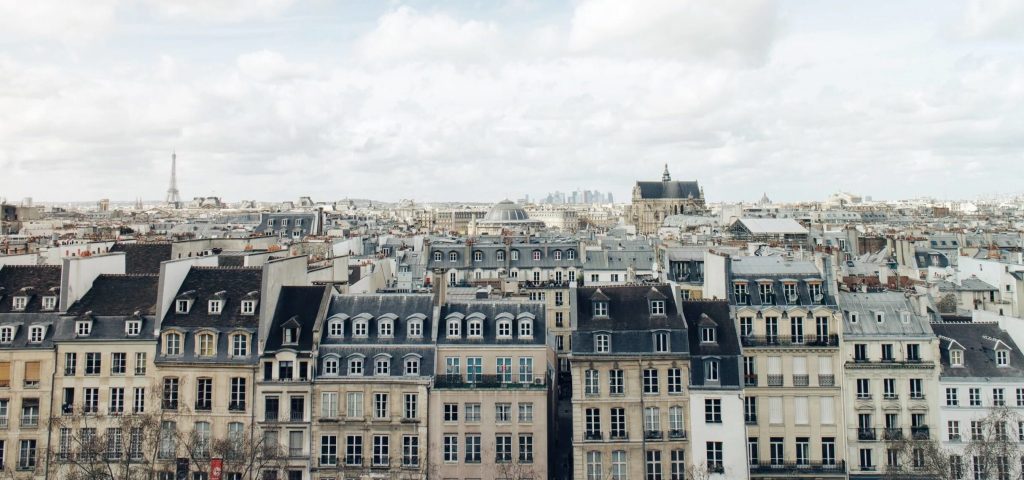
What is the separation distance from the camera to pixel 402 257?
271 feet

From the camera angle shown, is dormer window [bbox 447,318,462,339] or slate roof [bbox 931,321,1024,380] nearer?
dormer window [bbox 447,318,462,339]

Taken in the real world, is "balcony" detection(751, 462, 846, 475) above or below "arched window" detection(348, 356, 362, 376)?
below


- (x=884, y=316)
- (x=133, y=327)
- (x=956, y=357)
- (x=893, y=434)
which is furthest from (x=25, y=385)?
(x=956, y=357)

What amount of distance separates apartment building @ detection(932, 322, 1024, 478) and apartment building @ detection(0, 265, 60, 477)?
44.6 metres

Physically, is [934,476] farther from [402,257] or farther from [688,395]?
[402,257]

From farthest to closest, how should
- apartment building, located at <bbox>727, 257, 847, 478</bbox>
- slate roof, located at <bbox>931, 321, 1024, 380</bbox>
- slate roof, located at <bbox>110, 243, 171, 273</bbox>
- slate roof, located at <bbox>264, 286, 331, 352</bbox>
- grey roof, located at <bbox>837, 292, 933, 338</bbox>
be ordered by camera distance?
1. slate roof, located at <bbox>110, 243, 171, 273</bbox>
2. grey roof, located at <bbox>837, 292, 933, 338</bbox>
3. slate roof, located at <bbox>931, 321, 1024, 380</bbox>
4. apartment building, located at <bbox>727, 257, 847, 478</bbox>
5. slate roof, located at <bbox>264, 286, 331, 352</bbox>

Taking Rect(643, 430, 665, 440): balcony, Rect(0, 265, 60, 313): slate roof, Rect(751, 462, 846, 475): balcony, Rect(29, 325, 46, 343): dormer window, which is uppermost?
Rect(0, 265, 60, 313): slate roof

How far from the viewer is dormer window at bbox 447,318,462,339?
4034 cm

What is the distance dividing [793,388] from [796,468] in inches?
160

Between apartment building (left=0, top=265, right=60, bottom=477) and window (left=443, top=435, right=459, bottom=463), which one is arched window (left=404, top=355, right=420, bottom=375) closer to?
window (left=443, top=435, right=459, bottom=463)

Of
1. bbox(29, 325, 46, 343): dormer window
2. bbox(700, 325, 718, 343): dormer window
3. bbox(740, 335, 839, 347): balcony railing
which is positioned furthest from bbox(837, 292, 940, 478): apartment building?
bbox(29, 325, 46, 343): dormer window

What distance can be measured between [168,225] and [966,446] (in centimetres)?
13908

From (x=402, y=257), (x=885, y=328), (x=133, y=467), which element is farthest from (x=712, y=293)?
(x=402, y=257)

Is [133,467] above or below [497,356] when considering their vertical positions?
below
